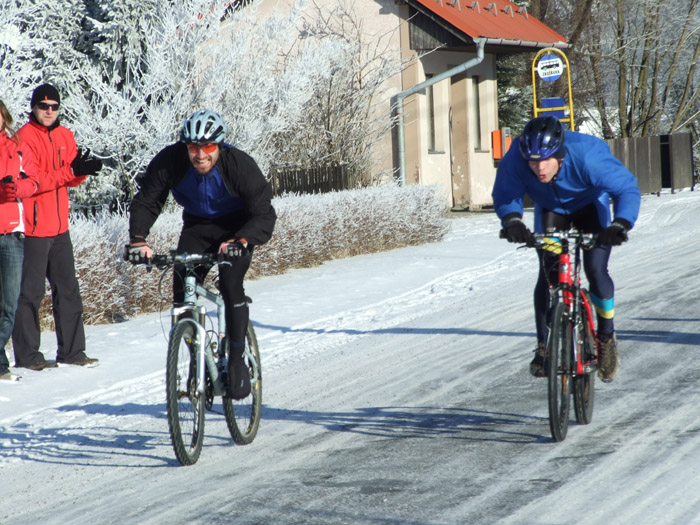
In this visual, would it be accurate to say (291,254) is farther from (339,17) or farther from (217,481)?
(339,17)

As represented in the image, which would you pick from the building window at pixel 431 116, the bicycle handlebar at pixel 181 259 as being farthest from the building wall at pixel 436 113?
the bicycle handlebar at pixel 181 259

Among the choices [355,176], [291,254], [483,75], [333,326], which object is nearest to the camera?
[333,326]

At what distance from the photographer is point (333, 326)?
10.2 metres

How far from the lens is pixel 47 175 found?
7.93 meters

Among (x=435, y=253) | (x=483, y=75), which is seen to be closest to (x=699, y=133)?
(x=483, y=75)

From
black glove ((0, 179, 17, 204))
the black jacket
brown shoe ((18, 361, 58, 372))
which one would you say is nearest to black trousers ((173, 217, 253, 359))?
the black jacket

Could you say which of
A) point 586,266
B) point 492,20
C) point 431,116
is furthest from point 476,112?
point 586,266

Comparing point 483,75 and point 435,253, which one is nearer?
point 435,253

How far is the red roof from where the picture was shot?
23.4 m

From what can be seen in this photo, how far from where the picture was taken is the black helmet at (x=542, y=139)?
18.0 feet

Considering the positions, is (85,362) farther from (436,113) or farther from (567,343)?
(436,113)

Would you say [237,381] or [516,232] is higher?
[516,232]

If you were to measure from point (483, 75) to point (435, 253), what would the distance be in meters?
12.2

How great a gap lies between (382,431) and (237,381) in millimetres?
945
